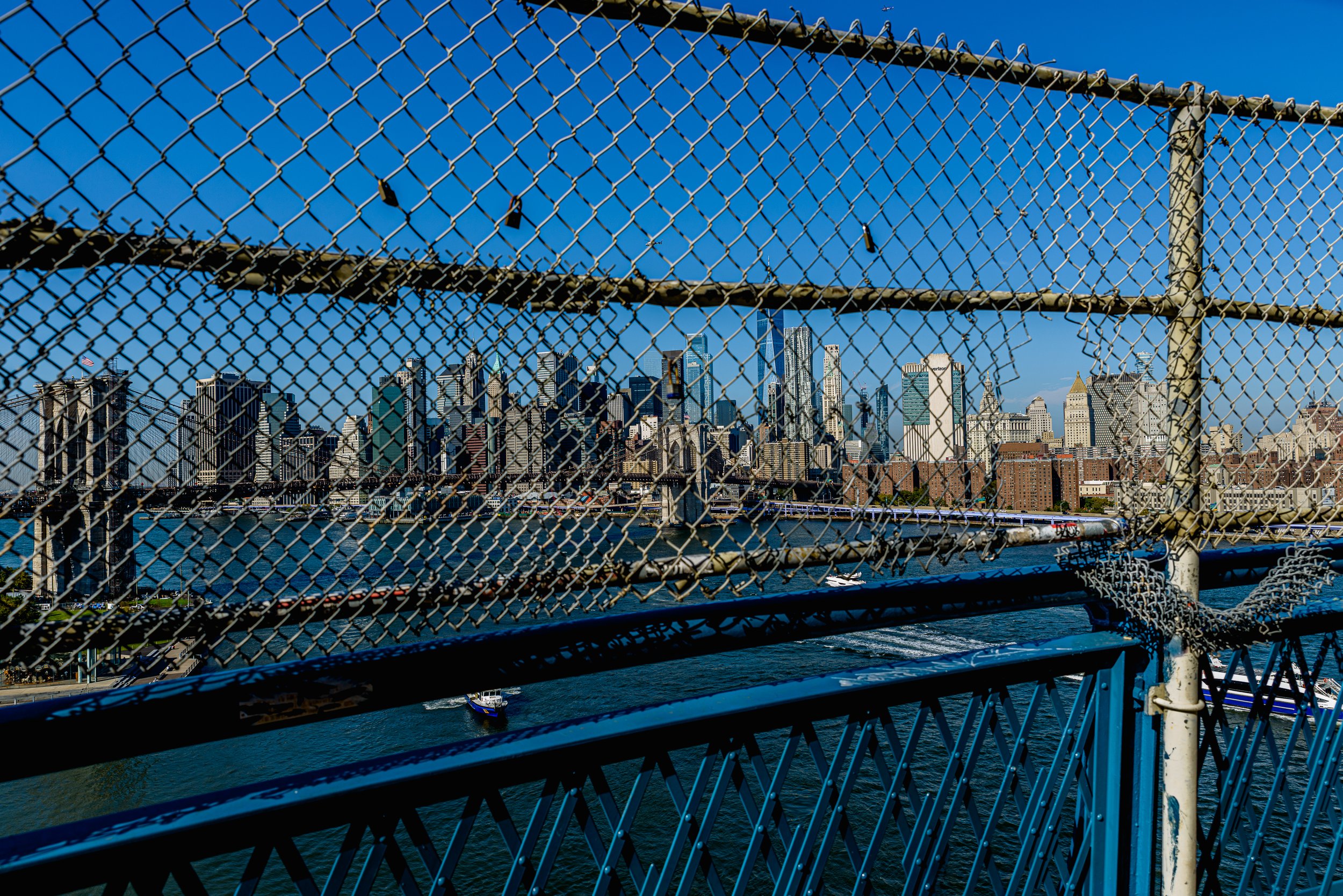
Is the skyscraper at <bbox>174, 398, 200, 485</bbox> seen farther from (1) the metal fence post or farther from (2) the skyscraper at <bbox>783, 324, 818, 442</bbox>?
(1) the metal fence post

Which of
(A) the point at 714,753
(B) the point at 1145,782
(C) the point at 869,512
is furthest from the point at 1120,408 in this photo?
(A) the point at 714,753

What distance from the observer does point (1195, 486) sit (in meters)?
1.89

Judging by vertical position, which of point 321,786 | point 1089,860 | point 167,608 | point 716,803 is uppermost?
point 167,608

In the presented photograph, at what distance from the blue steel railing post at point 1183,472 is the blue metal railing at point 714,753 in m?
0.05

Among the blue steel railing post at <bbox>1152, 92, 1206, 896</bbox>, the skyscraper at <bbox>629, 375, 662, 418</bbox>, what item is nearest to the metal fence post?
the blue steel railing post at <bbox>1152, 92, 1206, 896</bbox>

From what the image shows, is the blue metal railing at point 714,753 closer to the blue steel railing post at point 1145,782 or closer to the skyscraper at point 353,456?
the blue steel railing post at point 1145,782

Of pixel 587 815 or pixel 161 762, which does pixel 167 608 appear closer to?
pixel 587 815

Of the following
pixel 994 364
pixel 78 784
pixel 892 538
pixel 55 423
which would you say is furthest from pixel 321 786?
pixel 78 784

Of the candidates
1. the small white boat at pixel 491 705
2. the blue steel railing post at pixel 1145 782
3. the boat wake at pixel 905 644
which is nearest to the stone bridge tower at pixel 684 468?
the blue steel railing post at pixel 1145 782

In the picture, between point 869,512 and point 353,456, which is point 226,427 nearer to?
point 353,456

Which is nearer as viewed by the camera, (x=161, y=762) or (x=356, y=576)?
(x=356, y=576)

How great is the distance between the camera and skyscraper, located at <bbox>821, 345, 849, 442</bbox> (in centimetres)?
176

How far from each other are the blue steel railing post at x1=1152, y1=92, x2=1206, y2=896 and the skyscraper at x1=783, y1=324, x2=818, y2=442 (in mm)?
936

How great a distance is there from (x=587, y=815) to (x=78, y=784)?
1041 inches
